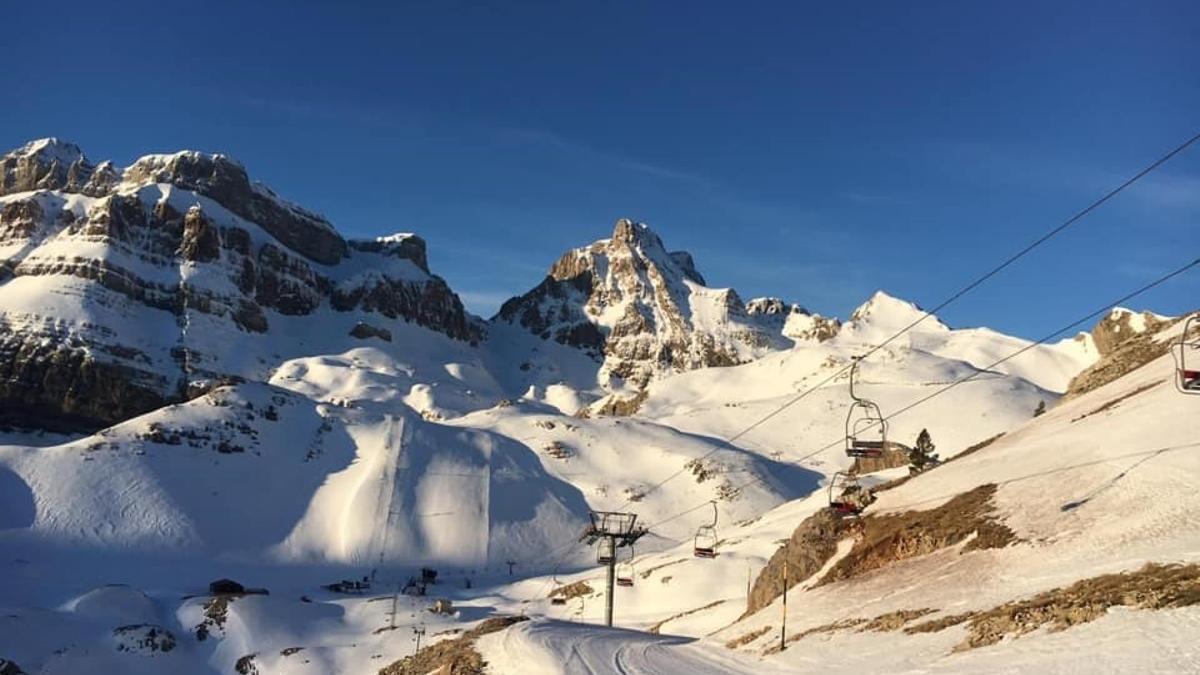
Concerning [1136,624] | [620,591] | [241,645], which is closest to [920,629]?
[1136,624]

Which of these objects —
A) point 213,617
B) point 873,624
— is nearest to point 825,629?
point 873,624

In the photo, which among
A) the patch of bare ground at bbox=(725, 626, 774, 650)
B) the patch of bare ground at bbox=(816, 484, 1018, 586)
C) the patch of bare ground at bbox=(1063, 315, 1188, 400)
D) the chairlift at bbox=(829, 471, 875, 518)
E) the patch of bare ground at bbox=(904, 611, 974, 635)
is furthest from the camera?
the patch of bare ground at bbox=(1063, 315, 1188, 400)

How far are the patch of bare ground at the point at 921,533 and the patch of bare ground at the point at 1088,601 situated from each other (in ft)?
26.4

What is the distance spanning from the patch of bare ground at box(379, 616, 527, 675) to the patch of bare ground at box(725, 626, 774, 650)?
9498mm

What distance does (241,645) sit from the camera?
6825cm

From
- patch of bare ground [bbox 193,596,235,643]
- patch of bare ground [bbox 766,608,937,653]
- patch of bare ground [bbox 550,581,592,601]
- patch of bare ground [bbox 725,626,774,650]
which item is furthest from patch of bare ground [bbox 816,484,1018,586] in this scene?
patch of bare ground [bbox 550,581,592,601]

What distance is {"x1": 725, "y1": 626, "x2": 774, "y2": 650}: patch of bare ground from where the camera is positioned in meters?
33.3

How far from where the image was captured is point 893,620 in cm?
2669

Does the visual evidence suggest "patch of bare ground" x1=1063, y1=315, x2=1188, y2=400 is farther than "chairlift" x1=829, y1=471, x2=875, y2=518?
Yes

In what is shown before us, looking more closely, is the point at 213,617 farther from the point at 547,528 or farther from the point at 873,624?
the point at 547,528

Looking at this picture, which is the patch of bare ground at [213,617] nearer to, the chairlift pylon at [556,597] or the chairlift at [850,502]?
the chairlift pylon at [556,597]

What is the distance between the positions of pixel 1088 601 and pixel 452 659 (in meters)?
24.0

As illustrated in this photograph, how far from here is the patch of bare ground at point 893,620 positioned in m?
26.1

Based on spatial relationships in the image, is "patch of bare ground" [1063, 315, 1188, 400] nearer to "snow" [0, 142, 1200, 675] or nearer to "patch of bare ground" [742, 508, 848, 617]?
"snow" [0, 142, 1200, 675]
